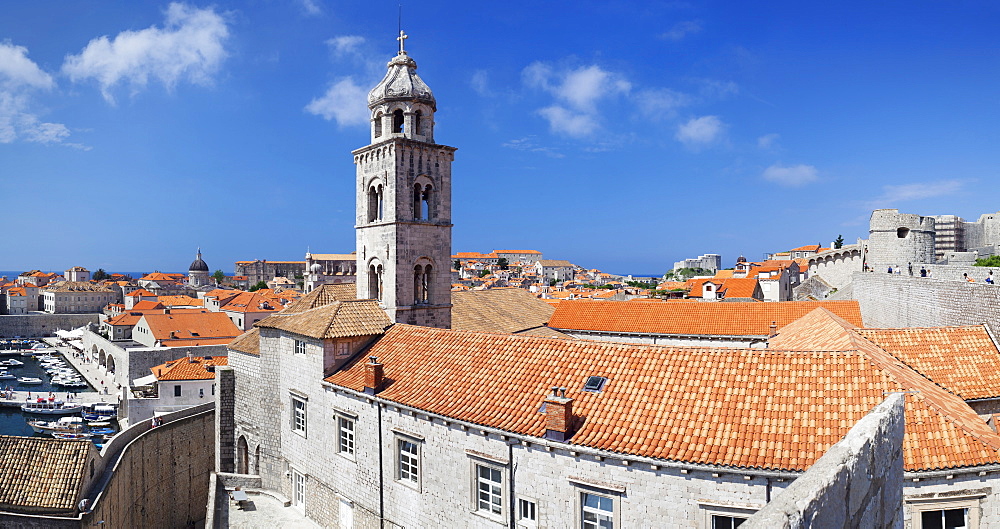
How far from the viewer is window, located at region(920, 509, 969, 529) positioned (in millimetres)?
9016

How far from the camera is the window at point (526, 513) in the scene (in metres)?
11.5

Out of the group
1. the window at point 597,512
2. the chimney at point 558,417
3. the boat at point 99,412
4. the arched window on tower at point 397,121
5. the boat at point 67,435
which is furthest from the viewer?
the boat at point 99,412

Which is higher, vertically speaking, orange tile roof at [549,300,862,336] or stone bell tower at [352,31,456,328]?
stone bell tower at [352,31,456,328]

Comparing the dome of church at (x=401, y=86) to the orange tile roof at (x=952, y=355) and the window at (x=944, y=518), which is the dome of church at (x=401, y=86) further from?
the window at (x=944, y=518)

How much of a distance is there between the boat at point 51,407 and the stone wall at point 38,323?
40.5m

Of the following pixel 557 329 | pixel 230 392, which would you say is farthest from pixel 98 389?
pixel 557 329

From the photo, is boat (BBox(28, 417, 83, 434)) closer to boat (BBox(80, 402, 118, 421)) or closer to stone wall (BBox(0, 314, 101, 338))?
boat (BBox(80, 402, 118, 421))

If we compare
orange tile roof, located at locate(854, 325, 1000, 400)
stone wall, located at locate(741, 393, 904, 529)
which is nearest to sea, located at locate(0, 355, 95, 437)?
orange tile roof, located at locate(854, 325, 1000, 400)

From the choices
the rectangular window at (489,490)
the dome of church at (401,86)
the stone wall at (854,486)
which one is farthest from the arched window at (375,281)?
the stone wall at (854,486)

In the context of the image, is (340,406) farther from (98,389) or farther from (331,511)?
(98,389)

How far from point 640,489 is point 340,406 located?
9440 millimetres

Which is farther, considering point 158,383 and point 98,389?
point 98,389

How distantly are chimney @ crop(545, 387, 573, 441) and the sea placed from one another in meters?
46.3

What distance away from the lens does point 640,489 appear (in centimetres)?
1008
